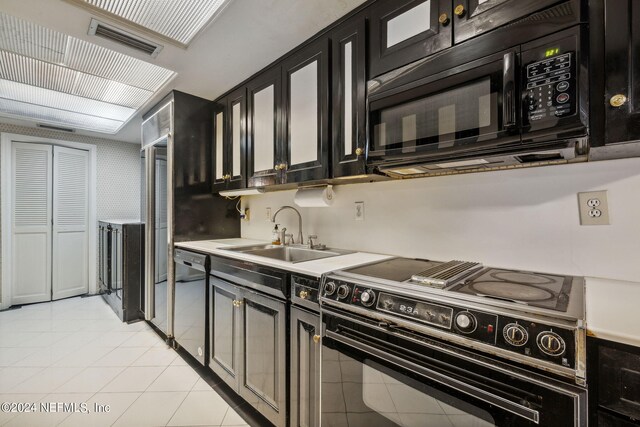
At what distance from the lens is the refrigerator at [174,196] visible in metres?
2.45

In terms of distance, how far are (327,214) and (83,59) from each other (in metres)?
2.09

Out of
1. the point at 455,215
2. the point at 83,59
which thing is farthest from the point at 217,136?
the point at 455,215

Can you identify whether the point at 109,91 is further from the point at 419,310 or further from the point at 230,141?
the point at 419,310

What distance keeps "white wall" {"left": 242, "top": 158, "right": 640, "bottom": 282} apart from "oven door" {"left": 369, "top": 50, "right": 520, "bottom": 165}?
0.38m

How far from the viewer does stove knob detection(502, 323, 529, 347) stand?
72cm

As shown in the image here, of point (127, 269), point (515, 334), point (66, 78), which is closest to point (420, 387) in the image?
point (515, 334)

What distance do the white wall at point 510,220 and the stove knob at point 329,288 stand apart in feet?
2.08

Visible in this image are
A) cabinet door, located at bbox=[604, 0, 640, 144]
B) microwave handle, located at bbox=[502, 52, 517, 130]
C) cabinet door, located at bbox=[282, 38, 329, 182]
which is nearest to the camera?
cabinet door, located at bbox=[604, 0, 640, 144]

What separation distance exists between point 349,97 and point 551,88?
34.4 inches

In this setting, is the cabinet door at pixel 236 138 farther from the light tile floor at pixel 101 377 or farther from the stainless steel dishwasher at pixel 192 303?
the light tile floor at pixel 101 377

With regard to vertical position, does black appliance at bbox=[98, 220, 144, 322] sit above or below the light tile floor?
above

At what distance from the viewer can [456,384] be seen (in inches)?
32.4

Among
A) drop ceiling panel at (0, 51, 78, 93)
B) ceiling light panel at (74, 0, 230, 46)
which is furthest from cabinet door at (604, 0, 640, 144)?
drop ceiling panel at (0, 51, 78, 93)

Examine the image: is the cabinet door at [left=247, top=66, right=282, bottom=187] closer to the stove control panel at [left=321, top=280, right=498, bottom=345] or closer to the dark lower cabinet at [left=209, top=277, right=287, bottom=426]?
the dark lower cabinet at [left=209, top=277, right=287, bottom=426]
